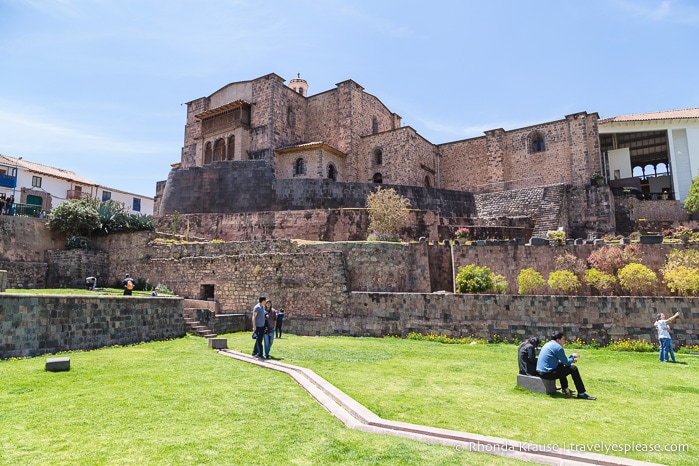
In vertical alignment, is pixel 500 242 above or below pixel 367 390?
above

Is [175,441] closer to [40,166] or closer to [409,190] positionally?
[409,190]

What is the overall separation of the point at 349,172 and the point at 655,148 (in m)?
25.4

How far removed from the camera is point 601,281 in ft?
44.0

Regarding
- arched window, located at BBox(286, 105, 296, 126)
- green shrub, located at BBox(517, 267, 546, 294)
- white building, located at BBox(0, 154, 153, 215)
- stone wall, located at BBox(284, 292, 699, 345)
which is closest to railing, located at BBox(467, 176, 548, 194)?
arched window, located at BBox(286, 105, 296, 126)

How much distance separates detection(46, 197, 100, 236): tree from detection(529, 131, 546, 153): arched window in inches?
1126

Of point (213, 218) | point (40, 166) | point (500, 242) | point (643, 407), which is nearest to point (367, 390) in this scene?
point (643, 407)

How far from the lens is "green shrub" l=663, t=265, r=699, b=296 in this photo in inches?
469

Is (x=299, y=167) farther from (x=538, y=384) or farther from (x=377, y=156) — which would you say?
(x=538, y=384)

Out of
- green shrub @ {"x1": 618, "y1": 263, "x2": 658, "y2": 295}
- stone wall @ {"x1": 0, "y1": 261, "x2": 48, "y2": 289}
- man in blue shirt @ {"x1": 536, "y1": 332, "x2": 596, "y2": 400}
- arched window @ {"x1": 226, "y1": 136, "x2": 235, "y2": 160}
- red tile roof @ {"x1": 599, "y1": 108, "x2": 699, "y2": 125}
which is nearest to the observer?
man in blue shirt @ {"x1": 536, "y1": 332, "x2": 596, "y2": 400}

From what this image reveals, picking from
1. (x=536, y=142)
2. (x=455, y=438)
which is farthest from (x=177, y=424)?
(x=536, y=142)

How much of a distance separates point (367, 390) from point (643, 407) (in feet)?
12.8

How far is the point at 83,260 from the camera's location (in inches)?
842

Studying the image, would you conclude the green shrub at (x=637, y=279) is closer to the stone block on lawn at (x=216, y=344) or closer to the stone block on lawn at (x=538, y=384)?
the stone block on lawn at (x=538, y=384)

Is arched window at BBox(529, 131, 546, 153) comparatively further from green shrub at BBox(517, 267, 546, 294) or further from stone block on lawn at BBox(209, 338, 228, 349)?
stone block on lawn at BBox(209, 338, 228, 349)
